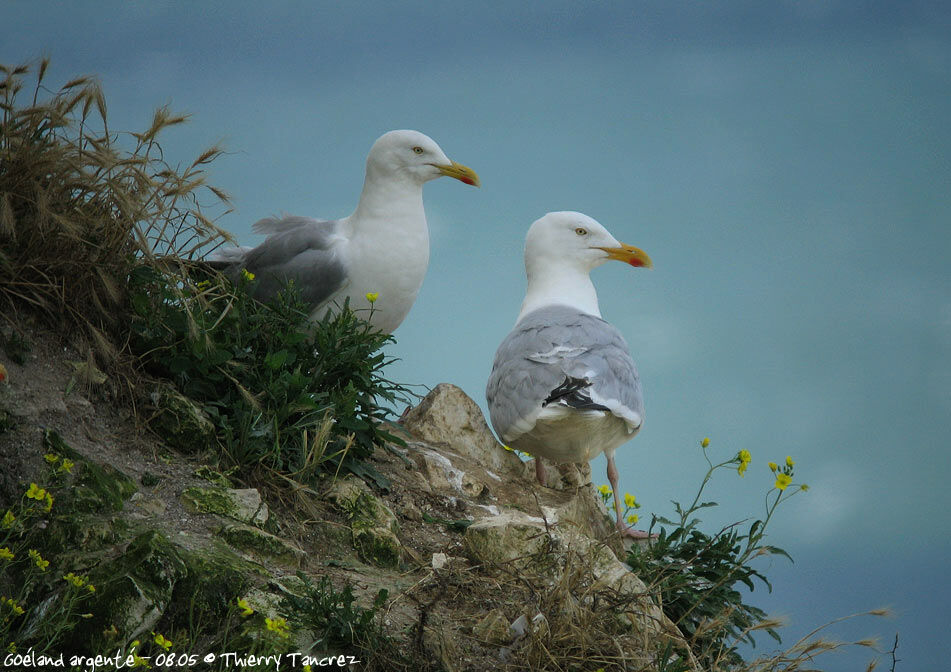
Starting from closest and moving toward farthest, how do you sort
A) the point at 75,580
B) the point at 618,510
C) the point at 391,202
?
the point at 75,580 → the point at 618,510 → the point at 391,202

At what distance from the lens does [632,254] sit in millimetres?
8281

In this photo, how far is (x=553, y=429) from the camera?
264 inches

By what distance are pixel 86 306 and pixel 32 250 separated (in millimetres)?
411

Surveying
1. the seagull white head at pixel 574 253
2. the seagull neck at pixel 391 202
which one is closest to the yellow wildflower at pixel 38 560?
the seagull neck at pixel 391 202

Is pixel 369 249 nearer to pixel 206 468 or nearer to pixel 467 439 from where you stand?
pixel 467 439

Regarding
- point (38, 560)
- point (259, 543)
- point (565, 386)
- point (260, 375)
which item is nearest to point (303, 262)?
point (260, 375)

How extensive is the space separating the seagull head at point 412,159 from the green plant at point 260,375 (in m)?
2.21

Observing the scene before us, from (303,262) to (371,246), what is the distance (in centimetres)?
55

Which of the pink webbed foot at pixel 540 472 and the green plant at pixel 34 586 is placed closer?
the green plant at pixel 34 586

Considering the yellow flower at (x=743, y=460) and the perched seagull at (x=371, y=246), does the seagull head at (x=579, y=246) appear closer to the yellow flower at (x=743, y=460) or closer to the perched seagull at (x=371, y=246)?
the perched seagull at (x=371, y=246)

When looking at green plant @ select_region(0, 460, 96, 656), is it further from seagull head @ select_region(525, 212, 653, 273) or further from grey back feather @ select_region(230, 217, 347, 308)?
seagull head @ select_region(525, 212, 653, 273)

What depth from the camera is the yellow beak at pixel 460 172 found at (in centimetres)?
804

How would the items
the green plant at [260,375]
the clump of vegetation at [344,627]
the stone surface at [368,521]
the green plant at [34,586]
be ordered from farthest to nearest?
the green plant at [260,375], the stone surface at [368,521], the clump of vegetation at [344,627], the green plant at [34,586]

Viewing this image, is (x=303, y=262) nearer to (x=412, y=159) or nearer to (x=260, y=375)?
(x=412, y=159)
